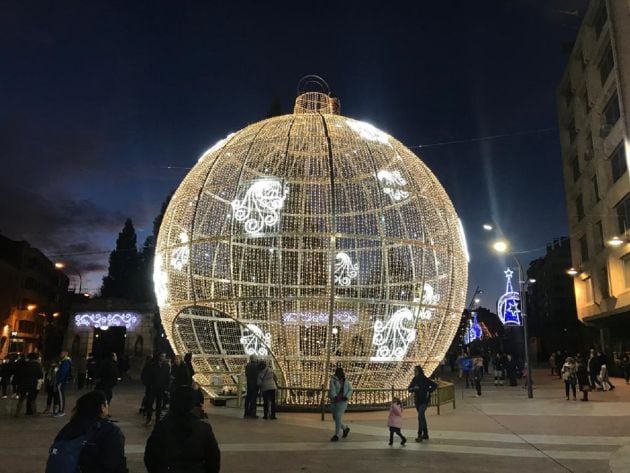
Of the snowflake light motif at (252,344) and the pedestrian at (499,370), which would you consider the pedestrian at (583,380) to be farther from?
the snowflake light motif at (252,344)

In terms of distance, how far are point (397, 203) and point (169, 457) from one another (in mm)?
10285

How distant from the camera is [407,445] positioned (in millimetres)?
9195

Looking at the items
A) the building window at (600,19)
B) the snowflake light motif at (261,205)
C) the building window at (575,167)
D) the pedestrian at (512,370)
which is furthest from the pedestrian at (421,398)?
the building window at (575,167)

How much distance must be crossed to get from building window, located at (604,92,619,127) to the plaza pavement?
57.6ft

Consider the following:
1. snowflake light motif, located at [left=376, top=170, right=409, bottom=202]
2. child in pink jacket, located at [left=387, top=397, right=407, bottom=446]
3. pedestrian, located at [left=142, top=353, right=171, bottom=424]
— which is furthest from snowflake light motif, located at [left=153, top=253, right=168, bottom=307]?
child in pink jacket, located at [left=387, top=397, right=407, bottom=446]

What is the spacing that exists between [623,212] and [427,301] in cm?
1810

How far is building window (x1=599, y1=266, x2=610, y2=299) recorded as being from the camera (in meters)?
29.1

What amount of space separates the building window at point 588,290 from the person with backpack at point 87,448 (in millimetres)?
32692

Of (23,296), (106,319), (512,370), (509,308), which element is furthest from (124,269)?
(512,370)

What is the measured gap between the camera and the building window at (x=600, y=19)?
2744 cm

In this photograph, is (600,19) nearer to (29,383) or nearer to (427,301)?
(427,301)

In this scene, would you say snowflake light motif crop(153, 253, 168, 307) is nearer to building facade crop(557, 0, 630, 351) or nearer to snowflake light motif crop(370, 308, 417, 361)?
snowflake light motif crop(370, 308, 417, 361)

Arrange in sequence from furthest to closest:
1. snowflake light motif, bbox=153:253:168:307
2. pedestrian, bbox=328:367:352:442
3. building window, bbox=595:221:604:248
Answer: building window, bbox=595:221:604:248 → snowflake light motif, bbox=153:253:168:307 → pedestrian, bbox=328:367:352:442

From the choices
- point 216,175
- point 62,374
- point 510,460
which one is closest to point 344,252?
point 216,175
